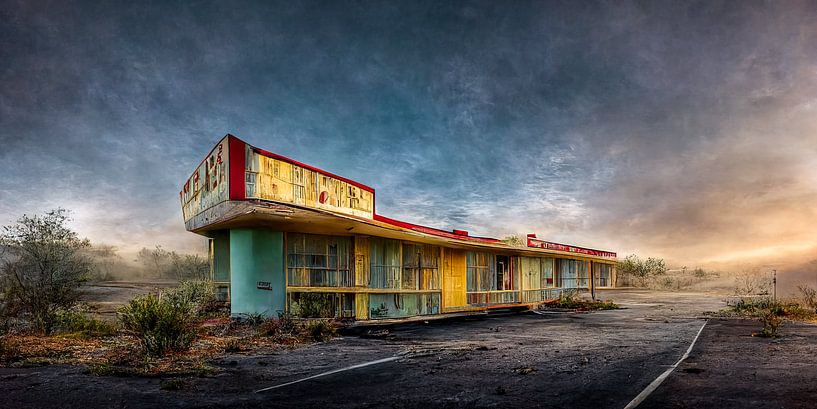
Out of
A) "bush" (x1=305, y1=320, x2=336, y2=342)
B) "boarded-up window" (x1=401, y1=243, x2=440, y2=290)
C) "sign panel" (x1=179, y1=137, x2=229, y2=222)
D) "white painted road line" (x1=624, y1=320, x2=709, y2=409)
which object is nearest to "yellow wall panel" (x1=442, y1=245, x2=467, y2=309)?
"boarded-up window" (x1=401, y1=243, x2=440, y2=290)

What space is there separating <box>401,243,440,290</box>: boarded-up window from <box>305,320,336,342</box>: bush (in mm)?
5046

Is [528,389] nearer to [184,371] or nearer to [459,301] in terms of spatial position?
[184,371]

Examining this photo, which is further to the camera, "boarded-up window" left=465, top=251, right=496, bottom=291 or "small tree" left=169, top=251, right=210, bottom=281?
"small tree" left=169, top=251, right=210, bottom=281

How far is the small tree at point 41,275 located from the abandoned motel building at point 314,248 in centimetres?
408

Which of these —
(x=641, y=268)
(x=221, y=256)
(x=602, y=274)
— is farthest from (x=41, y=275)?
(x=641, y=268)

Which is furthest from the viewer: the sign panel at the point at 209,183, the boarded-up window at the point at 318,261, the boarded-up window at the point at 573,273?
the boarded-up window at the point at 573,273

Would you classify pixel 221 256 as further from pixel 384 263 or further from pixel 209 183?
pixel 384 263

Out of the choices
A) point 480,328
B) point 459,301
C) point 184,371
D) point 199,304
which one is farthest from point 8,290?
point 459,301

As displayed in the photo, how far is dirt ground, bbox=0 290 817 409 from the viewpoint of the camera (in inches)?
244

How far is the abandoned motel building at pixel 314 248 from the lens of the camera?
14.7 m

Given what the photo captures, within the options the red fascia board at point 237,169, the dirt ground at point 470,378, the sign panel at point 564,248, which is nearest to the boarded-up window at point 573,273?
the sign panel at point 564,248

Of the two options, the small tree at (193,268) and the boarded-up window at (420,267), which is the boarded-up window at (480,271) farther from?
the small tree at (193,268)

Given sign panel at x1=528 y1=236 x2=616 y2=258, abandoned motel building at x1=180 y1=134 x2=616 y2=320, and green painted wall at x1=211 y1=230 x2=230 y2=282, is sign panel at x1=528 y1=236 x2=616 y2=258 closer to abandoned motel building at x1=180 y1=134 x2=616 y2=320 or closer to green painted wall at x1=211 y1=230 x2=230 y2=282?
abandoned motel building at x1=180 y1=134 x2=616 y2=320

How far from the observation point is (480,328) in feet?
50.8
